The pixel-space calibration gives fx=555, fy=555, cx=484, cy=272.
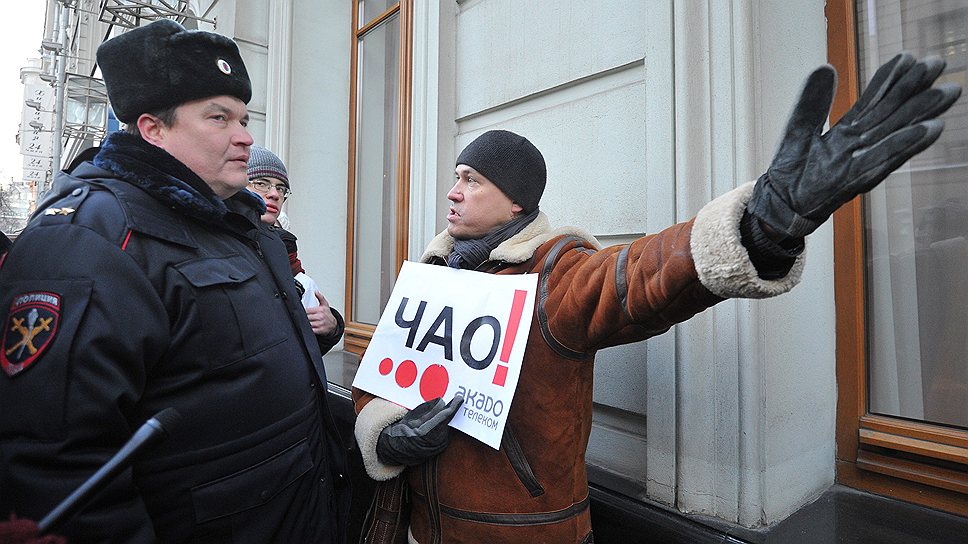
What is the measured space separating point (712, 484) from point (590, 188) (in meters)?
1.22

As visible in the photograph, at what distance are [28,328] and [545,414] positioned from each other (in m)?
1.23

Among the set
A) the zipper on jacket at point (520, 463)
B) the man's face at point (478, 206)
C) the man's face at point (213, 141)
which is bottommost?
the zipper on jacket at point (520, 463)

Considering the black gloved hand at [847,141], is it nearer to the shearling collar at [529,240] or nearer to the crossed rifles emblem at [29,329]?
the shearling collar at [529,240]

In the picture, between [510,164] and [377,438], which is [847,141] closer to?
[510,164]

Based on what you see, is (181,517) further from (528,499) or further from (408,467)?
(528,499)

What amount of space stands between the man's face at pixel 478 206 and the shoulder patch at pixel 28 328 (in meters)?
1.12

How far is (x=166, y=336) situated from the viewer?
4.17ft

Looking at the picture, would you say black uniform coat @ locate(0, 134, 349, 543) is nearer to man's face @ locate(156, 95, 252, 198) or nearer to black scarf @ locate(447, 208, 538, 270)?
man's face @ locate(156, 95, 252, 198)

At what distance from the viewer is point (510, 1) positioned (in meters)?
2.86

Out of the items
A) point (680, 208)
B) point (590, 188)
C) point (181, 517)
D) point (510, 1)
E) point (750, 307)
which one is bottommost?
point (181, 517)

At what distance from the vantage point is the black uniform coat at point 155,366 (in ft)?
3.60

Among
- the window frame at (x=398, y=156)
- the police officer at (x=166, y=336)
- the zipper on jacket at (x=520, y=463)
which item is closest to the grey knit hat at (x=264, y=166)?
the window frame at (x=398, y=156)

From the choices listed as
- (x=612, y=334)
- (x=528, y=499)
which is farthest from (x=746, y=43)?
(x=528, y=499)

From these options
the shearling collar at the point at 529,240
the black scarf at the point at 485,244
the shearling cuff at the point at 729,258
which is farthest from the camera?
the black scarf at the point at 485,244
